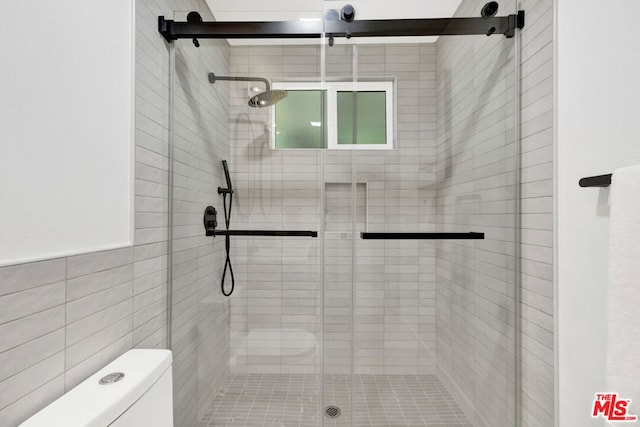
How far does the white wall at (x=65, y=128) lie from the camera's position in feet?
2.23

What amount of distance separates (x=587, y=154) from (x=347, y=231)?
35.9 inches

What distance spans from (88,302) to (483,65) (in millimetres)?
1815

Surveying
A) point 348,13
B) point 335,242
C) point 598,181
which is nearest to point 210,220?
point 335,242

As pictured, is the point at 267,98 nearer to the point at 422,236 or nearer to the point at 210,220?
the point at 210,220

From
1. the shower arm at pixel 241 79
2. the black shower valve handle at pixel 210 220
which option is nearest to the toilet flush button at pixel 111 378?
the black shower valve handle at pixel 210 220

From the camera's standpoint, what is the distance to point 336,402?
1.33 metres

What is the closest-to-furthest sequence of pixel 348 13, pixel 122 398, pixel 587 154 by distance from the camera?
pixel 122 398 → pixel 587 154 → pixel 348 13

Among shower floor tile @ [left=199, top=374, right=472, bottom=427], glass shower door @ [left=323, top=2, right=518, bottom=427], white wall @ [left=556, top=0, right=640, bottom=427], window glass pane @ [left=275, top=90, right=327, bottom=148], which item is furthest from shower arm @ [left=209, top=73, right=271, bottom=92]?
shower floor tile @ [left=199, top=374, right=472, bottom=427]

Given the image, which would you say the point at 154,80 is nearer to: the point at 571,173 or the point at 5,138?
the point at 5,138

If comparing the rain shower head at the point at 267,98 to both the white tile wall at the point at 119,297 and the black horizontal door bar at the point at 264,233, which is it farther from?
the black horizontal door bar at the point at 264,233

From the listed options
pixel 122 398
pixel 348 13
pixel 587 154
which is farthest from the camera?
pixel 348 13

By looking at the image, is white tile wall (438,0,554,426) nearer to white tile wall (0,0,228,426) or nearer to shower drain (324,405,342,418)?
shower drain (324,405,342,418)

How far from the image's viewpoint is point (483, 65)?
1.33 metres

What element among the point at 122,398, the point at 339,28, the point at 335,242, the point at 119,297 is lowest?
the point at 122,398
